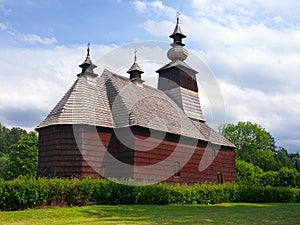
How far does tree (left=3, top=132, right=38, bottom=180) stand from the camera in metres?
46.3

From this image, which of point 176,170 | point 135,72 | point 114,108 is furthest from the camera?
point 135,72

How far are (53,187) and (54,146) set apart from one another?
637 cm

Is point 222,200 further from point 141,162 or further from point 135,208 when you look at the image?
point 135,208

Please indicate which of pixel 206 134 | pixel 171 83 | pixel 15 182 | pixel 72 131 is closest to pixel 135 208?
pixel 15 182

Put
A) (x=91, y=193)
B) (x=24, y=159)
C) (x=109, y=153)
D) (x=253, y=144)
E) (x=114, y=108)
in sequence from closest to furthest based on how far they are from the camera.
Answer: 1. (x=91, y=193)
2. (x=109, y=153)
3. (x=114, y=108)
4. (x=24, y=159)
5. (x=253, y=144)

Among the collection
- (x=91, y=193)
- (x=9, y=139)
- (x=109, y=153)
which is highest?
(x=9, y=139)

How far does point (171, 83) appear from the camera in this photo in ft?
120

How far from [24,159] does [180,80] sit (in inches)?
990

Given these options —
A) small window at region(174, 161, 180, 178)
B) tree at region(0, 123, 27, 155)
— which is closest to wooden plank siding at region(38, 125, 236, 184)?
small window at region(174, 161, 180, 178)

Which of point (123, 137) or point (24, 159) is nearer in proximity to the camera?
point (123, 137)

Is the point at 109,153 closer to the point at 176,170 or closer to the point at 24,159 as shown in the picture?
the point at 176,170

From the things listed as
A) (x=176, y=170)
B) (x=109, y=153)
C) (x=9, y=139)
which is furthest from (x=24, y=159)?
(x=9, y=139)

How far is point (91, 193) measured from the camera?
19141 millimetres

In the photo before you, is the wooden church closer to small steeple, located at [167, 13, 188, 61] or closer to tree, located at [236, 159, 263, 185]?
small steeple, located at [167, 13, 188, 61]
